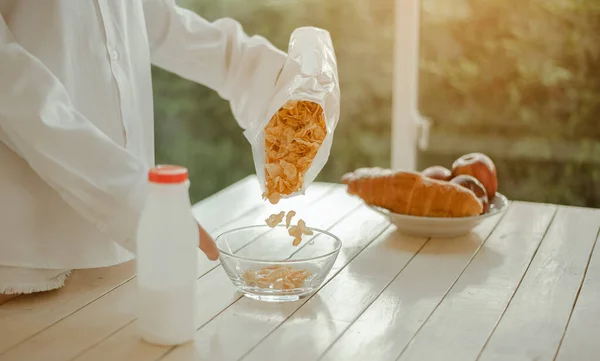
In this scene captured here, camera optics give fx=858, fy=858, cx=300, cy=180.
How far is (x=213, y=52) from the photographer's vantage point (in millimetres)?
1710

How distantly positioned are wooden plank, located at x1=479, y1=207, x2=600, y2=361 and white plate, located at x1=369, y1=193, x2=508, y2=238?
141 mm

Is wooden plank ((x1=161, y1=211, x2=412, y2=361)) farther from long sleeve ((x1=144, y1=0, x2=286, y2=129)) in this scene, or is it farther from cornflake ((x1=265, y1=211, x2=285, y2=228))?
long sleeve ((x1=144, y1=0, x2=286, y2=129))

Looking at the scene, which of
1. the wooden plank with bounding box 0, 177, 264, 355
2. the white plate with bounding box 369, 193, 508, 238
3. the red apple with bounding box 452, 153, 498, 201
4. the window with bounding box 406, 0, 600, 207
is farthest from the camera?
the window with bounding box 406, 0, 600, 207

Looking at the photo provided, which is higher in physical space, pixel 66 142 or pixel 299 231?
pixel 66 142

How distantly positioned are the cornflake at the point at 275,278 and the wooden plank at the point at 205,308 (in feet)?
0.14

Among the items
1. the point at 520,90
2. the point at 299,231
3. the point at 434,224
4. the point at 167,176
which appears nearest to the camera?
the point at 167,176

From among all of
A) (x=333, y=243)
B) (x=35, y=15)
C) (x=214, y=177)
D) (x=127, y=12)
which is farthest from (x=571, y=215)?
(x=214, y=177)

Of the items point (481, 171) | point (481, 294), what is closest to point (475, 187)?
point (481, 171)

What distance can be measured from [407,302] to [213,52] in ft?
2.21

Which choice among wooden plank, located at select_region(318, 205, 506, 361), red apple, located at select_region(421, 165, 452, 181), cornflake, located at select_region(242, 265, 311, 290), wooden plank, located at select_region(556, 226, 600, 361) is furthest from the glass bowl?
red apple, located at select_region(421, 165, 452, 181)

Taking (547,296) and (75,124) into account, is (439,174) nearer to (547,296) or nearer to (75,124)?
(547,296)

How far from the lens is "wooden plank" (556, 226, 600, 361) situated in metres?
1.16

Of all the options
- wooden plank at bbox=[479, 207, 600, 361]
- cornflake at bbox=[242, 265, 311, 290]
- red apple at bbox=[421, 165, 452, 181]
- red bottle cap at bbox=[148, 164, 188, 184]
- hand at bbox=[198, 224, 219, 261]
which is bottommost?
wooden plank at bbox=[479, 207, 600, 361]

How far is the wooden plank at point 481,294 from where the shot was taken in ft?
3.84
